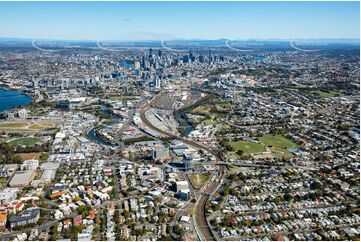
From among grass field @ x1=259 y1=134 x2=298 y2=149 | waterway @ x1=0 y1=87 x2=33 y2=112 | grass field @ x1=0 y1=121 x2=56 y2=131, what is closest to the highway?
grass field @ x1=259 y1=134 x2=298 y2=149

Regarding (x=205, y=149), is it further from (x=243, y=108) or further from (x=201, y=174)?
(x=243, y=108)

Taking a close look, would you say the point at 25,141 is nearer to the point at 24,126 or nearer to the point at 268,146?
the point at 24,126

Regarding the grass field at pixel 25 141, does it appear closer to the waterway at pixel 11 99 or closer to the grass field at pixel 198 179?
the waterway at pixel 11 99

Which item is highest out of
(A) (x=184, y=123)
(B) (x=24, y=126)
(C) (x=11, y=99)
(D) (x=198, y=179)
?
(D) (x=198, y=179)

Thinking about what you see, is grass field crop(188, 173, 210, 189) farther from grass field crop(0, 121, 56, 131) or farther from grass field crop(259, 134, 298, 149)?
grass field crop(0, 121, 56, 131)

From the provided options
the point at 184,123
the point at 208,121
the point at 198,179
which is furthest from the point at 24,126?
the point at 198,179

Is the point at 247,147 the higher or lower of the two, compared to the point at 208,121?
higher

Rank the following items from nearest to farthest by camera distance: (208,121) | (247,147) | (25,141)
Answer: (247,147)
(25,141)
(208,121)

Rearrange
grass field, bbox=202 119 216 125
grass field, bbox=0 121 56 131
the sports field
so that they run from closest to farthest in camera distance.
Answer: the sports field, grass field, bbox=0 121 56 131, grass field, bbox=202 119 216 125
